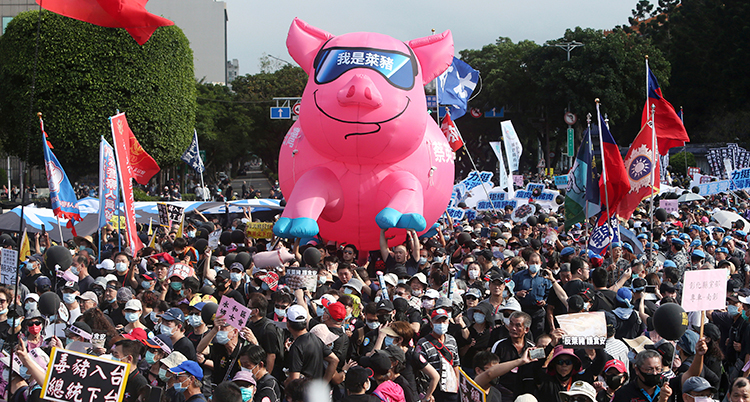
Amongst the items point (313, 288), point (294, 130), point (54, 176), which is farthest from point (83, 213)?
point (313, 288)

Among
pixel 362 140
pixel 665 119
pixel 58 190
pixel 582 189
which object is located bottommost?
pixel 58 190

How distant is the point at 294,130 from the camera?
462 inches

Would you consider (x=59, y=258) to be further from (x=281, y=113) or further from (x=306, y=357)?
(x=281, y=113)

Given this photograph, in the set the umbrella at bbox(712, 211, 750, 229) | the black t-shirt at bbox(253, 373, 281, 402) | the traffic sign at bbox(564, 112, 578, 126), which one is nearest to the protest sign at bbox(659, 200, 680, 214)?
the umbrella at bbox(712, 211, 750, 229)

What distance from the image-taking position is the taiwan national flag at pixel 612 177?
11.6 metres

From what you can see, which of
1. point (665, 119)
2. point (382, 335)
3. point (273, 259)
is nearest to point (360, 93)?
point (273, 259)

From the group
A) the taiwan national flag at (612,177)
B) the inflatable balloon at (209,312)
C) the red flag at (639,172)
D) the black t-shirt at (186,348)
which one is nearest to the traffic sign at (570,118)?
the red flag at (639,172)

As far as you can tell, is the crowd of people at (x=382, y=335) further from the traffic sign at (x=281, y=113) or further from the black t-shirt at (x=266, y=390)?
the traffic sign at (x=281, y=113)

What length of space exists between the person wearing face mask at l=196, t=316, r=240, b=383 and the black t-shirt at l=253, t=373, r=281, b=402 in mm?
747

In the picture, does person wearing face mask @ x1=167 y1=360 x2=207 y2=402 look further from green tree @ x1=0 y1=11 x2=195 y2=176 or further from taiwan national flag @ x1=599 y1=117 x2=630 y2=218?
green tree @ x1=0 y1=11 x2=195 y2=176

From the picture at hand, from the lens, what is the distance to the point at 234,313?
18.7ft

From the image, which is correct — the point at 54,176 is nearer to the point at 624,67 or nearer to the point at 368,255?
the point at 368,255

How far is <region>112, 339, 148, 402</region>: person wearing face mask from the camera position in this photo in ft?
16.6

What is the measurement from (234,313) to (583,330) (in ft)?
8.93
